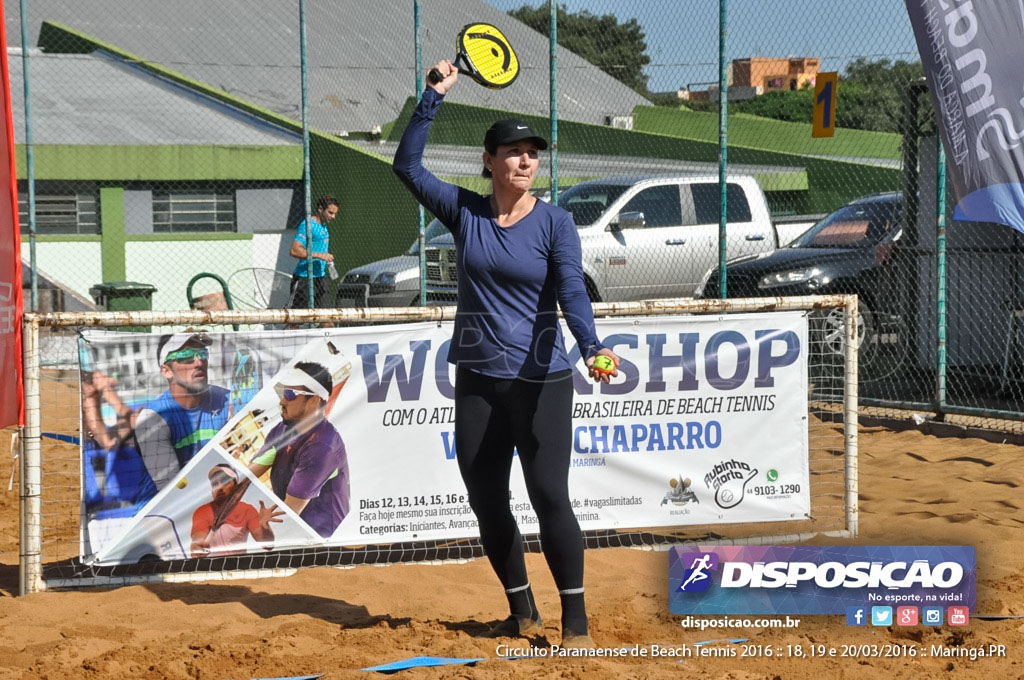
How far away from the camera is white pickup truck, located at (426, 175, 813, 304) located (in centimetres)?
1331

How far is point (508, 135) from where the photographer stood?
461 centimetres

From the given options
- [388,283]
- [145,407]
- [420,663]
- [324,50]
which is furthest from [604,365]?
[324,50]

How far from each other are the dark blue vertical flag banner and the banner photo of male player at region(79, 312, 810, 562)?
1.14 meters

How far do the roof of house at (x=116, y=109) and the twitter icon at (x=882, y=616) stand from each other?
19.1 meters

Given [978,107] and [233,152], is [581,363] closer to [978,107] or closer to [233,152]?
[978,107]

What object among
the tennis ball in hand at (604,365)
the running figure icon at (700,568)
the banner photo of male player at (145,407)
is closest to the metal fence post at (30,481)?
the banner photo of male player at (145,407)

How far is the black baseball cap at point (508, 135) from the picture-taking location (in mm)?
4609

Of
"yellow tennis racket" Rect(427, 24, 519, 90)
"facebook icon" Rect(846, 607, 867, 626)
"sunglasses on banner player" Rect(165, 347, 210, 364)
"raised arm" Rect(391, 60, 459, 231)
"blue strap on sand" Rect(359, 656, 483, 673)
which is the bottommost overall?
"blue strap on sand" Rect(359, 656, 483, 673)

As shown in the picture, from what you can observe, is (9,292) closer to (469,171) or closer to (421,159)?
(421,159)

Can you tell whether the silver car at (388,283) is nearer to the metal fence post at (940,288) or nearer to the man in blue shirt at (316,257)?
Answer: the man in blue shirt at (316,257)

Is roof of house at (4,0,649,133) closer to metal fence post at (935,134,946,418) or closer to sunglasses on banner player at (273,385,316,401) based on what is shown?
metal fence post at (935,134,946,418)

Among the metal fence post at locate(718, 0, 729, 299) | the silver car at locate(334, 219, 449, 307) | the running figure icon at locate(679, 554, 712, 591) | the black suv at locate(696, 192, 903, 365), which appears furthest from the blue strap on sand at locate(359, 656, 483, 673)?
the silver car at locate(334, 219, 449, 307)

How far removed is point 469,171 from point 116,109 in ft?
24.9

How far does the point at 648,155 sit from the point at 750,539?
14.6m
